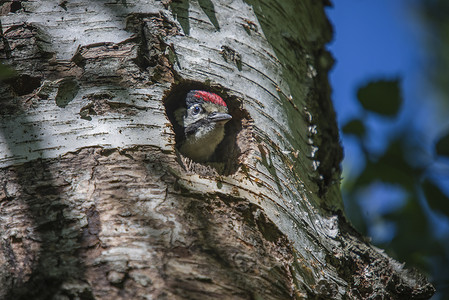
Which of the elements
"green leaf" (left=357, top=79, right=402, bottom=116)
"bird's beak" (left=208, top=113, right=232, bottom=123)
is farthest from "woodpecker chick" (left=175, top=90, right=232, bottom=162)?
"green leaf" (left=357, top=79, right=402, bottom=116)

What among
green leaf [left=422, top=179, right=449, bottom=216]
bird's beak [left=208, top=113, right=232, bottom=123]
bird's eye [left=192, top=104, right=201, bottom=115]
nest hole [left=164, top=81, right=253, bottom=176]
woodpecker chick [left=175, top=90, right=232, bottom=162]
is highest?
bird's eye [left=192, top=104, right=201, bottom=115]

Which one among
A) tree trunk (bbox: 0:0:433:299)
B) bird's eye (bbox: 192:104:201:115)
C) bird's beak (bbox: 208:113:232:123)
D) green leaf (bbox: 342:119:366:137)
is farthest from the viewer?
bird's eye (bbox: 192:104:201:115)

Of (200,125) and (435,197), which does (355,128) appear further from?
(200,125)

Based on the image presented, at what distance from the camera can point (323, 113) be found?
12.1 feet

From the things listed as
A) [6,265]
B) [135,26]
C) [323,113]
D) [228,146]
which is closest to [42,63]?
[135,26]

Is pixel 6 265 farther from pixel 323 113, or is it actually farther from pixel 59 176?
pixel 323 113

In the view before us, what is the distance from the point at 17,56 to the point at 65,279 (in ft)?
4.27

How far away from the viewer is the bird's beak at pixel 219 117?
→ 11.2 feet

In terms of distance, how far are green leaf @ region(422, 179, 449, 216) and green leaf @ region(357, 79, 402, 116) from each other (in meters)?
0.51

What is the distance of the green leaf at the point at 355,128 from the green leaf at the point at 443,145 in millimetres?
585

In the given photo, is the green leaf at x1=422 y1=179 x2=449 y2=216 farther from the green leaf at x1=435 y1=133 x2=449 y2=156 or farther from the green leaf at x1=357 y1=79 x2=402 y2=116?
the green leaf at x1=357 y1=79 x2=402 y2=116

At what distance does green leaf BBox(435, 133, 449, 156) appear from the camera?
2672 mm

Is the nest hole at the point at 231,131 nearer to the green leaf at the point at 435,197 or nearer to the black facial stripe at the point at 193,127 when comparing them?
the black facial stripe at the point at 193,127

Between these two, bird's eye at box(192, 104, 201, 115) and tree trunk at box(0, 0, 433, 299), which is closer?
tree trunk at box(0, 0, 433, 299)
